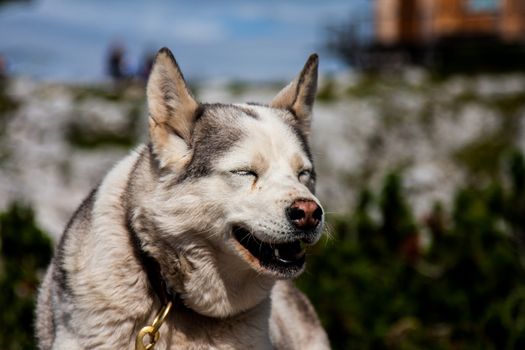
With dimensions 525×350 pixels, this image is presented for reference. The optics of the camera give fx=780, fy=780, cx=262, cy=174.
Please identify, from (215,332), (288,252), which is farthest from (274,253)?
(215,332)

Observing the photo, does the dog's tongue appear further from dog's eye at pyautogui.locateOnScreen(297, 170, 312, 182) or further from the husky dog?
dog's eye at pyautogui.locateOnScreen(297, 170, 312, 182)

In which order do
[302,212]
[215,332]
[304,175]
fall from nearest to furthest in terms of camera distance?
[302,212]
[215,332]
[304,175]

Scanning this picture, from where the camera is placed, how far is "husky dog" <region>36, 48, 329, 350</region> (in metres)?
3.70

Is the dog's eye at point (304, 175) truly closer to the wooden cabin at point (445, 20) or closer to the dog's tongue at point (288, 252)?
the dog's tongue at point (288, 252)

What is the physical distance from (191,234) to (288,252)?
476 millimetres

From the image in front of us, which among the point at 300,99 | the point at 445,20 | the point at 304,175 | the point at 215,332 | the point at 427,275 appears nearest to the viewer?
the point at 215,332

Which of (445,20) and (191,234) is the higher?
(191,234)

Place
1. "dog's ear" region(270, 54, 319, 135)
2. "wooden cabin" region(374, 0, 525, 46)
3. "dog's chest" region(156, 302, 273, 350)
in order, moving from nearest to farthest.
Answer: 1. "dog's chest" region(156, 302, 273, 350)
2. "dog's ear" region(270, 54, 319, 135)
3. "wooden cabin" region(374, 0, 525, 46)

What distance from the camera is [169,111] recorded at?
395 cm

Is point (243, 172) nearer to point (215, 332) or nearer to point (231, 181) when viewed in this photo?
point (231, 181)

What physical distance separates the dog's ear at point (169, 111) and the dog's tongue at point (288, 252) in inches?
25.6

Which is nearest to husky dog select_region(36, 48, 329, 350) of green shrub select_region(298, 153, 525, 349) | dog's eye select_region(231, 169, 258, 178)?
dog's eye select_region(231, 169, 258, 178)

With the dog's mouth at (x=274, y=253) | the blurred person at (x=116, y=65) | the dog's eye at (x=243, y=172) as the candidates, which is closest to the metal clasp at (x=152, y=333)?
the dog's mouth at (x=274, y=253)

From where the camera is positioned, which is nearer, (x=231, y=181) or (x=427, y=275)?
(x=231, y=181)
